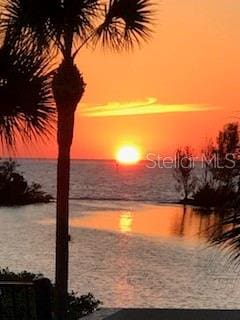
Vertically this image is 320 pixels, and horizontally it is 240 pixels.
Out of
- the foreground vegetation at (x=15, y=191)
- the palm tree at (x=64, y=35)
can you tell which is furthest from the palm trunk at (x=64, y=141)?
the foreground vegetation at (x=15, y=191)

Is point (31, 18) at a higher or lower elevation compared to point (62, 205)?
higher

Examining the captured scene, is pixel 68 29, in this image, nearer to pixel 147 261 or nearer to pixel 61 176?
pixel 61 176

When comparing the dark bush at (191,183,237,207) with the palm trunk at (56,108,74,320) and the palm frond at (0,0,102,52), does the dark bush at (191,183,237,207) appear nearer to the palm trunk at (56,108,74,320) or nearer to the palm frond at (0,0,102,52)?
the palm trunk at (56,108,74,320)

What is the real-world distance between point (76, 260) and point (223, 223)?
21289 mm

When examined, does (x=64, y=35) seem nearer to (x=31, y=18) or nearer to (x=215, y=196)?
(x=31, y=18)

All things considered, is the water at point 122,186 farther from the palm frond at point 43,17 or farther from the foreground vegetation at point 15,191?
the palm frond at point 43,17

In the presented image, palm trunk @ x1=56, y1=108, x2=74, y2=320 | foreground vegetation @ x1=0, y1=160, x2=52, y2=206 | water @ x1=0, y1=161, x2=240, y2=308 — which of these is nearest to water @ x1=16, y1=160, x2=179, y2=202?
foreground vegetation @ x1=0, y1=160, x2=52, y2=206

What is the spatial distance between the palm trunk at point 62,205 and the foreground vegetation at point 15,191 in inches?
2380

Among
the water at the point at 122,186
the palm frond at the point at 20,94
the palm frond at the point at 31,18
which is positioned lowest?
the water at the point at 122,186

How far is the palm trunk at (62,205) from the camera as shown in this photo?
10.4 meters

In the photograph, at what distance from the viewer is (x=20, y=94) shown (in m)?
9.11

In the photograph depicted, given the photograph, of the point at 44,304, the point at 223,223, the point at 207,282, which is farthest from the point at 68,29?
the point at 207,282

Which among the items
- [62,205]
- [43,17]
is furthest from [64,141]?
[43,17]

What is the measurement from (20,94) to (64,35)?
1.77 m
